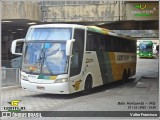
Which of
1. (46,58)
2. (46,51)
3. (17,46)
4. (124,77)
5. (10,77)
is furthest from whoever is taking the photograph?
(124,77)

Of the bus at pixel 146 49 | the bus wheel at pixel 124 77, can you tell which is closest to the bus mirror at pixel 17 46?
the bus wheel at pixel 124 77

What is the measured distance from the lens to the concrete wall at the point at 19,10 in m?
19.0

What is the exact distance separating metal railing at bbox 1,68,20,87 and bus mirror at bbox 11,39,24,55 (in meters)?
1.59

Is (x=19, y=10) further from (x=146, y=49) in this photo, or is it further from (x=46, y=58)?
(x=146, y=49)

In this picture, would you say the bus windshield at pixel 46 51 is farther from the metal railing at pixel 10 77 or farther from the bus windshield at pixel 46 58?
the metal railing at pixel 10 77

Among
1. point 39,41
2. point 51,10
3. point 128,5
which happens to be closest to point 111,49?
point 128,5

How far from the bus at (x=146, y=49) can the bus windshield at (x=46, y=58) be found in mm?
36692

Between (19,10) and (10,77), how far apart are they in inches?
141

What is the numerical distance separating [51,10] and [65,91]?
7023 mm

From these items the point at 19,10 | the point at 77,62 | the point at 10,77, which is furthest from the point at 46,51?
the point at 19,10

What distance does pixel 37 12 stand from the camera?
66.2 ft

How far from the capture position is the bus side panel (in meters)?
17.2

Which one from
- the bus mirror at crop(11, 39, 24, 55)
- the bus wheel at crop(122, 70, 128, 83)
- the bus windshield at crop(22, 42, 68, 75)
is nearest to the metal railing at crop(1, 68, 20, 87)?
the bus mirror at crop(11, 39, 24, 55)

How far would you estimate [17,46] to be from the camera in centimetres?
1630
